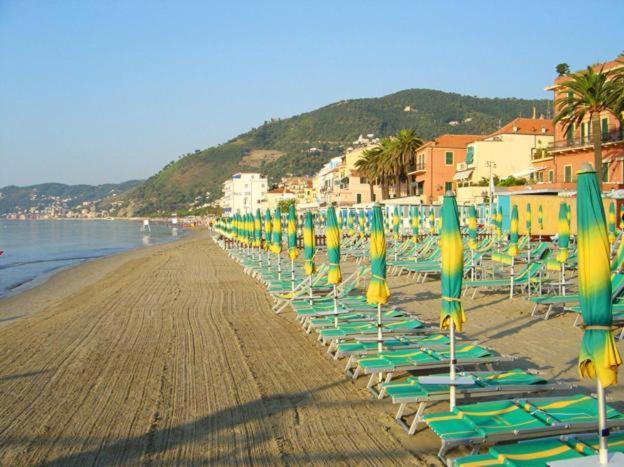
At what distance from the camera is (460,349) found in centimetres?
654

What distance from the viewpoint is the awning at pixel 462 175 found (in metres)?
43.0

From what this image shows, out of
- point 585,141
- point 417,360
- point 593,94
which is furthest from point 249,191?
point 417,360

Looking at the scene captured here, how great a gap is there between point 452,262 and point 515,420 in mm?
1482

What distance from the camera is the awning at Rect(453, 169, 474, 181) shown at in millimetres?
42969

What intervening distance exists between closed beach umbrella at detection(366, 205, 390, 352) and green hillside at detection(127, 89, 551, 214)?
4718 inches

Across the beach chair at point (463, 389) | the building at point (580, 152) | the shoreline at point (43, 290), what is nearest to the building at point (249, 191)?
the building at point (580, 152)

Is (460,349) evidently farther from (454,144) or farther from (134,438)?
(454,144)

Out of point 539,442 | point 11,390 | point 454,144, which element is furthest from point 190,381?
point 454,144

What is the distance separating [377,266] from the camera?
7.12 metres

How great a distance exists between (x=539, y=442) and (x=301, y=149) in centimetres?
17285

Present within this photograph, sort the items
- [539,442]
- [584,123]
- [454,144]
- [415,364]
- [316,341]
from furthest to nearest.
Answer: [454,144] → [584,123] → [316,341] → [415,364] → [539,442]

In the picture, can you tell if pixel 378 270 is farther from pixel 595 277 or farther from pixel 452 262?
pixel 595 277

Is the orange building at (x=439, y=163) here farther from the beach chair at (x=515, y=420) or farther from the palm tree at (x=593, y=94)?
the beach chair at (x=515, y=420)

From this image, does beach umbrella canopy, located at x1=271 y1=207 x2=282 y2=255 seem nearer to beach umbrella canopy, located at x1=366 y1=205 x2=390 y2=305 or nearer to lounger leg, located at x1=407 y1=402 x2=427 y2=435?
beach umbrella canopy, located at x1=366 y1=205 x2=390 y2=305
